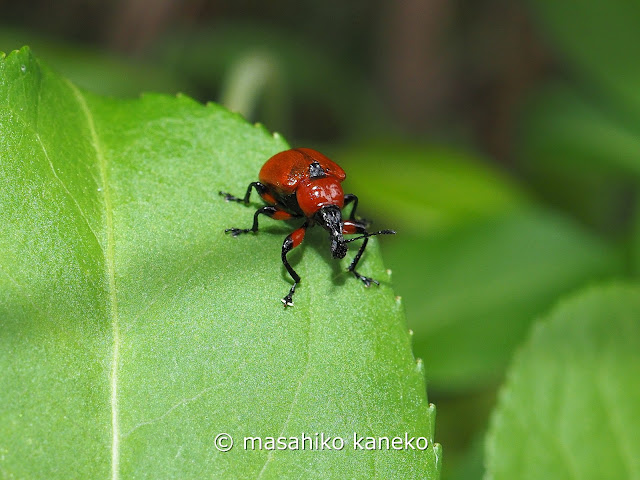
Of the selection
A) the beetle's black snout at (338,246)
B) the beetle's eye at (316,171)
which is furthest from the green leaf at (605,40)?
the beetle's black snout at (338,246)

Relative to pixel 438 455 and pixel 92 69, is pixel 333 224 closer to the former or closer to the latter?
pixel 438 455

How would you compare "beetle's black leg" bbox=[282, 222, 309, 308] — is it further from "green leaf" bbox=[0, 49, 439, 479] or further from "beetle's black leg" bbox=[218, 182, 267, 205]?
"beetle's black leg" bbox=[218, 182, 267, 205]

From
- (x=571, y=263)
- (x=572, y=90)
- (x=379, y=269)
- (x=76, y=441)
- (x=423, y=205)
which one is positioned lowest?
(x=76, y=441)

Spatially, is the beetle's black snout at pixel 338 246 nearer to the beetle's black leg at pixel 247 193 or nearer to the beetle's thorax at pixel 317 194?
the beetle's thorax at pixel 317 194

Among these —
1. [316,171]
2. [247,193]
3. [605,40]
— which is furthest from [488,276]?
[247,193]

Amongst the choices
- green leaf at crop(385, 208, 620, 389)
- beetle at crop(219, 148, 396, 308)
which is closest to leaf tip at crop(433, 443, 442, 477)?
beetle at crop(219, 148, 396, 308)

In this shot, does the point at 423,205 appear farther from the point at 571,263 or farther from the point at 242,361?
the point at 242,361

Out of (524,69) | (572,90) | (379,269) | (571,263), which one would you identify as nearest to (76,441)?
(379,269)
